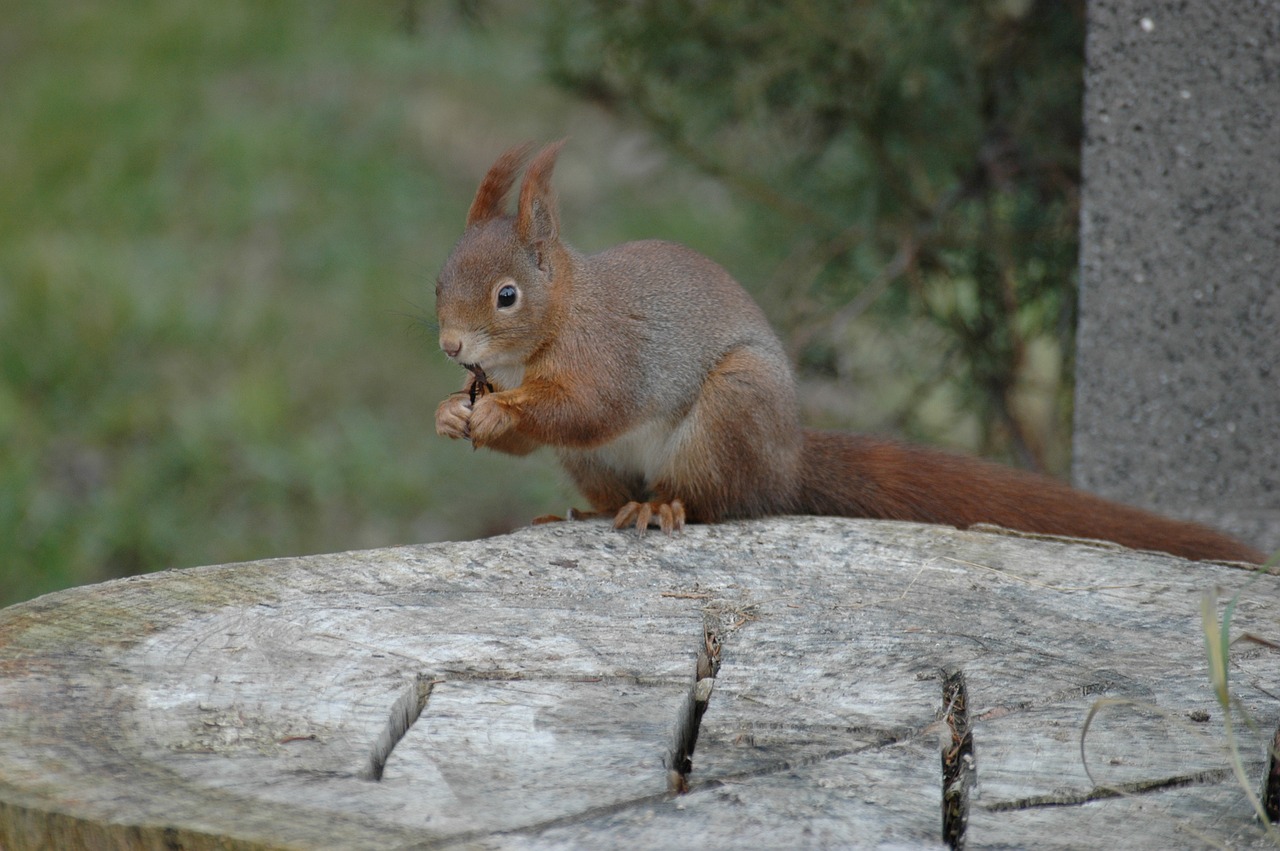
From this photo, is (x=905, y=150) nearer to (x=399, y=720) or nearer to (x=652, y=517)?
(x=652, y=517)

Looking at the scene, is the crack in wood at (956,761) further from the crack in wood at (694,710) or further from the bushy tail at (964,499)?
the bushy tail at (964,499)

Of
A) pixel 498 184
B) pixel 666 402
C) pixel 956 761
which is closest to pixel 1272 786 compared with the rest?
pixel 956 761

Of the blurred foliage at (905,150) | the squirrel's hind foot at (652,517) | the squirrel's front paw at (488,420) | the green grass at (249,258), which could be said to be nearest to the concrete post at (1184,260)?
the blurred foliage at (905,150)

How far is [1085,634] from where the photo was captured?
140 cm

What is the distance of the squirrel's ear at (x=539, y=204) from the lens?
192 cm

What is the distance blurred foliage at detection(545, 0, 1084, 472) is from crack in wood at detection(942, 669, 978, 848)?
150cm

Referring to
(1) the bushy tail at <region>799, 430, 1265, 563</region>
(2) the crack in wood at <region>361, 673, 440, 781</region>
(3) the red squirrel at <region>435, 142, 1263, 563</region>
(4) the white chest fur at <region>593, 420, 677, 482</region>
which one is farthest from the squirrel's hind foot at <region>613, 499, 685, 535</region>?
(2) the crack in wood at <region>361, 673, 440, 781</region>

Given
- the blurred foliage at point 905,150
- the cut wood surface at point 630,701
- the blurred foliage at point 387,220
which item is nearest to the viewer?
the cut wood surface at point 630,701

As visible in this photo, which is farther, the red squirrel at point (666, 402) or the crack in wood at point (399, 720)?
the red squirrel at point (666, 402)

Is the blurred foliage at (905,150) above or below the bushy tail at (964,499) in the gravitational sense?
above

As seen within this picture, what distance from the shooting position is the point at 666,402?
197 centimetres

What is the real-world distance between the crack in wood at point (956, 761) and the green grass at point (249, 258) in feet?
3.40

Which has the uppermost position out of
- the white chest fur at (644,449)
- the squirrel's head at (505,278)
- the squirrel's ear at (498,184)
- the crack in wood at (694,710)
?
the squirrel's ear at (498,184)

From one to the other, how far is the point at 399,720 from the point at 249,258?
11.1ft
